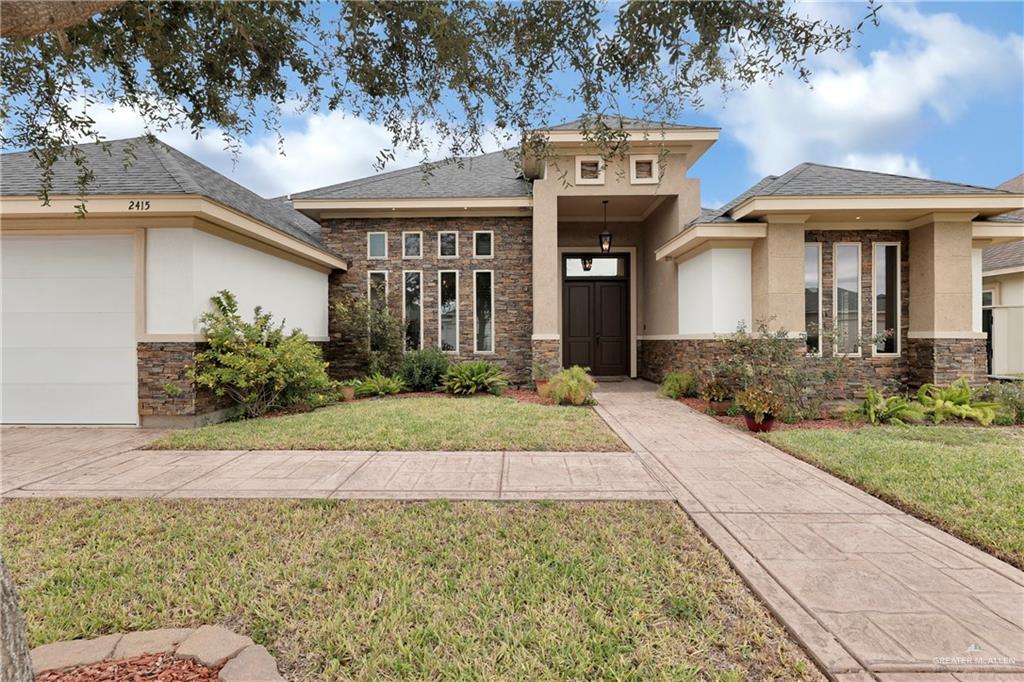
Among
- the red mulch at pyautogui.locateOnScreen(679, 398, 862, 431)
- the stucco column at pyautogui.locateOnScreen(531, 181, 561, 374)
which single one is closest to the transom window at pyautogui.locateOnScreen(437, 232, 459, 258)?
the stucco column at pyautogui.locateOnScreen(531, 181, 561, 374)

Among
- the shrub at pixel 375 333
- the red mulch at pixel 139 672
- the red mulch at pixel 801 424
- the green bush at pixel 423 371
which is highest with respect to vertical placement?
the shrub at pixel 375 333

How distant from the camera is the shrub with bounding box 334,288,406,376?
10719 mm

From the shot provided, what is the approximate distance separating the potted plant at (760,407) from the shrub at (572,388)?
113 inches

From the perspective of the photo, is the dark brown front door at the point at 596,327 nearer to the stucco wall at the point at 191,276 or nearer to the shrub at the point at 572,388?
the shrub at the point at 572,388

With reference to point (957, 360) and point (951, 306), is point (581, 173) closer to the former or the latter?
point (951, 306)

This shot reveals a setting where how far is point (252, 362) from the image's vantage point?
7.03 metres

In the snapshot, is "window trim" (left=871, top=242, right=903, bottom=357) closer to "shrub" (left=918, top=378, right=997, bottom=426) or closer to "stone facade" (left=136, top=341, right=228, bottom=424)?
"shrub" (left=918, top=378, right=997, bottom=426)

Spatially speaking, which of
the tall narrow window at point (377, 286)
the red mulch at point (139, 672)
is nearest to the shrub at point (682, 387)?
the tall narrow window at point (377, 286)

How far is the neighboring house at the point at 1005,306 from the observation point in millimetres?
10266

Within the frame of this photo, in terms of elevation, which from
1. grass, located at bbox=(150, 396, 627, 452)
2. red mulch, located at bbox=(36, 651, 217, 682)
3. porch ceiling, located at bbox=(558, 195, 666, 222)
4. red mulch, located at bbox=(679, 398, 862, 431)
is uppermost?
porch ceiling, located at bbox=(558, 195, 666, 222)

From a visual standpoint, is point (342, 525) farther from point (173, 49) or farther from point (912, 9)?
point (912, 9)

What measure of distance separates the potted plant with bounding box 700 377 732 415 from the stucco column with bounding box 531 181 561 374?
3400 millimetres

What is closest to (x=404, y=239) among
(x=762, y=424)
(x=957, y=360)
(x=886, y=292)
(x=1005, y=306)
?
(x=762, y=424)

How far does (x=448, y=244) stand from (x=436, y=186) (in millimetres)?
1508
